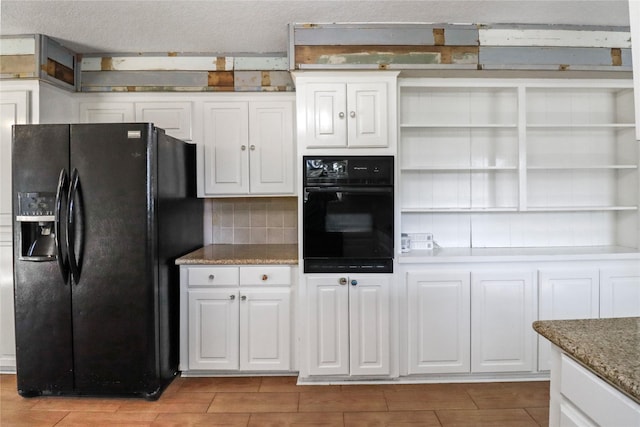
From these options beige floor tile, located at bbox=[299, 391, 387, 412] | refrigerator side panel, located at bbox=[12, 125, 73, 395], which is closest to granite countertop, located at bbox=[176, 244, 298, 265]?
refrigerator side panel, located at bbox=[12, 125, 73, 395]

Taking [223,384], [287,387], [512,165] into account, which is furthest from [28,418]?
[512,165]

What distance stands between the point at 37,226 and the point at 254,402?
68.3 inches

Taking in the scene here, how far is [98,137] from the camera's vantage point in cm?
233

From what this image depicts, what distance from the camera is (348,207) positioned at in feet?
8.23

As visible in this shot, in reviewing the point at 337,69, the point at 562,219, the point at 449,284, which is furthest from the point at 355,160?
the point at 562,219

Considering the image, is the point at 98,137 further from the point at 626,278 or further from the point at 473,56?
the point at 626,278

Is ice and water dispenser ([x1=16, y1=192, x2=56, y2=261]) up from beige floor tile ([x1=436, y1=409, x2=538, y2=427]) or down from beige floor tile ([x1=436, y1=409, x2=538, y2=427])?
up

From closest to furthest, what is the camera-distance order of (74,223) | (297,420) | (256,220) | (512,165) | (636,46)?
1. (636,46)
2. (297,420)
3. (74,223)
4. (512,165)
5. (256,220)

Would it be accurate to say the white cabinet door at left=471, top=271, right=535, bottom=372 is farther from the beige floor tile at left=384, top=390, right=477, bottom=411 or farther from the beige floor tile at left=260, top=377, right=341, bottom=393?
the beige floor tile at left=260, top=377, right=341, bottom=393

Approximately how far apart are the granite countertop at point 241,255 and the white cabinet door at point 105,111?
1237 mm

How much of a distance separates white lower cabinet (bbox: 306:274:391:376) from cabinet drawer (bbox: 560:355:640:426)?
4.76 ft

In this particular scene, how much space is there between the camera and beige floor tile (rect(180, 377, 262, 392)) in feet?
8.35

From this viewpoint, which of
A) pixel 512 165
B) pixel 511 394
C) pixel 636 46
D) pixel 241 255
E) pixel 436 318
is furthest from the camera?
pixel 512 165

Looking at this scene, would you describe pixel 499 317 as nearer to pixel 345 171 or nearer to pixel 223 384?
pixel 345 171
